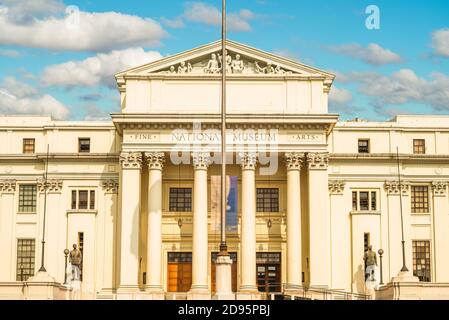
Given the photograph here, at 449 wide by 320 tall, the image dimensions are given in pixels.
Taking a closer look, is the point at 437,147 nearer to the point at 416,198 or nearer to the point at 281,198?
the point at 416,198

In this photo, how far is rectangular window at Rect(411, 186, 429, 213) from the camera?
2781 inches

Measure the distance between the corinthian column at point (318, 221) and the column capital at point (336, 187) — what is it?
3.94 metres

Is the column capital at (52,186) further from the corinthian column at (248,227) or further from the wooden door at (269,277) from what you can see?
the wooden door at (269,277)

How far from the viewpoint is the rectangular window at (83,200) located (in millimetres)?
69500

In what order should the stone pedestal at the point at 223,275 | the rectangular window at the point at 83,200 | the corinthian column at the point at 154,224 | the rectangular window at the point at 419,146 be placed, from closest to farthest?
the stone pedestal at the point at 223,275 → the corinthian column at the point at 154,224 → the rectangular window at the point at 83,200 → the rectangular window at the point at 419,146

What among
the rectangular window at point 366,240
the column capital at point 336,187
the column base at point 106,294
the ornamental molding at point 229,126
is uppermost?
the ornamental molding at point 229,126

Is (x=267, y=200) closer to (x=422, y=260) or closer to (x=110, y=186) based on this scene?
(x=110, y=186)

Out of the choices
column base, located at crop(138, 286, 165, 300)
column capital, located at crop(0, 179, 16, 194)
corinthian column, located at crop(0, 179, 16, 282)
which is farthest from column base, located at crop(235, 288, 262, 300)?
column capital, located at crop(0, 179, 16, 194)

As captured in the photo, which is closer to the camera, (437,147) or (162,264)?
(162,264)

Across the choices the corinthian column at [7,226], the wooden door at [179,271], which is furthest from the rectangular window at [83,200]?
the wooden door at [179,271]

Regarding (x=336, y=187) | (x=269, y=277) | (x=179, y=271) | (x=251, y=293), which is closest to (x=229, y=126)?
(x=336, y=187)

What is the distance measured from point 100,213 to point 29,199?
5457 mm
